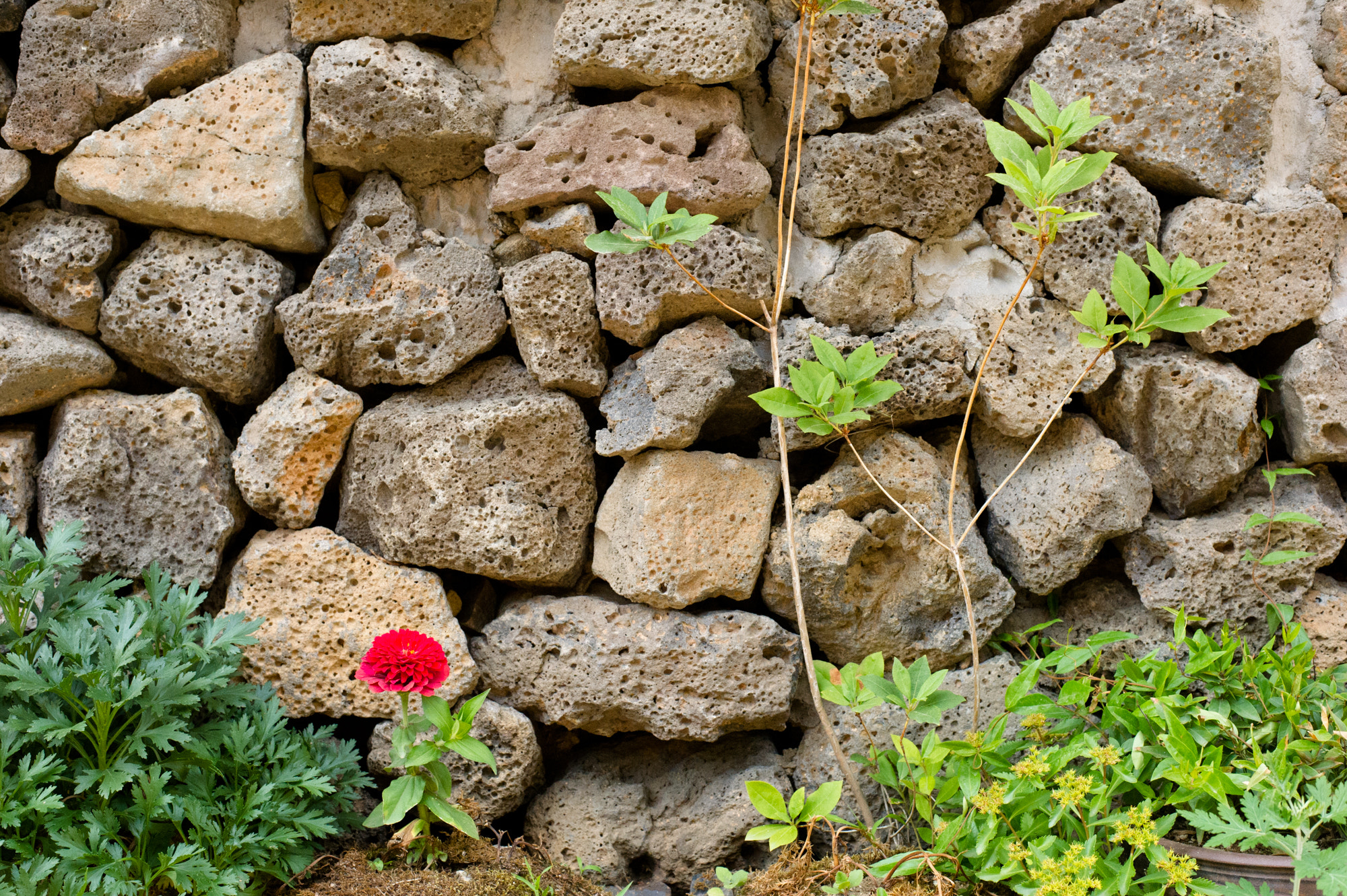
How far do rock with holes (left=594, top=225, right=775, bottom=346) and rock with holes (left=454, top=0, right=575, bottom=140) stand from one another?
0.49 meters

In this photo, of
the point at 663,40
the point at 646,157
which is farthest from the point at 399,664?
the point at 663,40

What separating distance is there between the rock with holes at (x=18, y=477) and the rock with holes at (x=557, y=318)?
3.97 ft

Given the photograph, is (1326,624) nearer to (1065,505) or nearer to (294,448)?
(1065,505)

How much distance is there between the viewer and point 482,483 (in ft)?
7.18

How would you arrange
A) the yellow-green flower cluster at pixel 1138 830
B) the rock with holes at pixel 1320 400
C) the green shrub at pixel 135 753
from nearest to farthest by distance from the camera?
the yellow-green flower cluster at pixel 1138 830 < the green shrub at pixel 135 753 < the rock with holes at pixel 1320 400

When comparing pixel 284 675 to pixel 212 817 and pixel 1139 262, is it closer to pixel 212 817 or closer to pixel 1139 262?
pixel 212 817

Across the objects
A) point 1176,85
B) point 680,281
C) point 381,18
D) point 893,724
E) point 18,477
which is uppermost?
point 1176,85

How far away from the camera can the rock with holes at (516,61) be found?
236cm

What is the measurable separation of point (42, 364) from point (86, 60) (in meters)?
0.74

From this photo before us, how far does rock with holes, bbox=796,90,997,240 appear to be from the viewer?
215 cm

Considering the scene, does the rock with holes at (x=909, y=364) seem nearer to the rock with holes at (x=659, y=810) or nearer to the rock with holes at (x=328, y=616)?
the rock with holes at (x=659, y=810)

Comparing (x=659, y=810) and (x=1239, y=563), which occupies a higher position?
(x=1239, y=563)

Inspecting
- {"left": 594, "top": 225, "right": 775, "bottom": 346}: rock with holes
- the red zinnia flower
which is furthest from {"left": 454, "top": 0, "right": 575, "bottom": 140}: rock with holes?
the red zinnia flower

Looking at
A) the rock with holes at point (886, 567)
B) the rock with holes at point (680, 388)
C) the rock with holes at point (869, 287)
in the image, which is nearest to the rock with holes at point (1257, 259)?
the rock with holes at point (869, 287)
